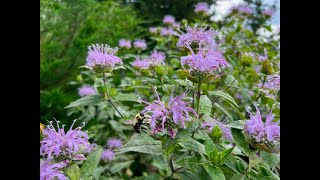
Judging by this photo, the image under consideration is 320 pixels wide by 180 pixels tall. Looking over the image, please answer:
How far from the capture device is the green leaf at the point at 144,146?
0.76m

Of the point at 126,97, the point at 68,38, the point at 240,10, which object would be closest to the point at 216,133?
the point at 126,97

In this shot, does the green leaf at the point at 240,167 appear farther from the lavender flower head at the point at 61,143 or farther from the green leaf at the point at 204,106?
the lavender flower head at the point at 61,143

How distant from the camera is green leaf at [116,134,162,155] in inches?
30.0

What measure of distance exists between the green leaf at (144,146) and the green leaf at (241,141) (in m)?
0.15

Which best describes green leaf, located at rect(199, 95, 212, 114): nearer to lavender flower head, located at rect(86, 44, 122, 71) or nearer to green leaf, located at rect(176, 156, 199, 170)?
green leaf, located at rect(176, 156, 199, 170)

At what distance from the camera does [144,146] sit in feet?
2.56

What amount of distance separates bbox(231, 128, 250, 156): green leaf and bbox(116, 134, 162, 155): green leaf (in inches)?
5.8

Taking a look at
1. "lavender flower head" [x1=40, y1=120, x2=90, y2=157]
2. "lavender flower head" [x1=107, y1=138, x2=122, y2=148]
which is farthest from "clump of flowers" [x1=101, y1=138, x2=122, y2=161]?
"lavender flower head" [x1=40, y1=120, x2=90, y2=157]

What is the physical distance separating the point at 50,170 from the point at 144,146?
0.20 m
